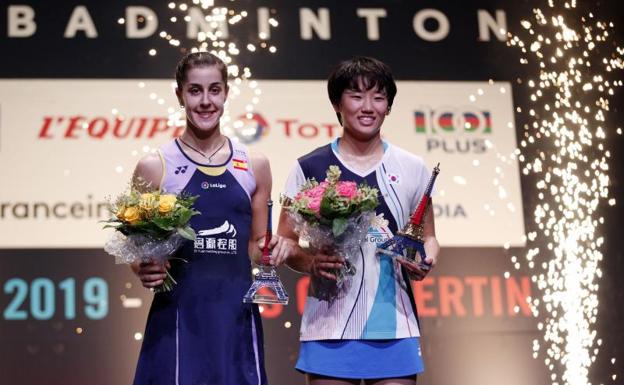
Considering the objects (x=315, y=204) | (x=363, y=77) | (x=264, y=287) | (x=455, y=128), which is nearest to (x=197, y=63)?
(x=363, y=77)

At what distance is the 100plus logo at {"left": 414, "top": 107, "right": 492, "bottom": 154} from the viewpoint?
16.6 ft

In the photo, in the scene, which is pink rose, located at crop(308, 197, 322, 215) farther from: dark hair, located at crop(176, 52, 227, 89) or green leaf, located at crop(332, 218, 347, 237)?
dark hair, located at crop(176, 52, 227, 89)

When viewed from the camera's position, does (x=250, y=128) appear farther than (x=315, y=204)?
Yes

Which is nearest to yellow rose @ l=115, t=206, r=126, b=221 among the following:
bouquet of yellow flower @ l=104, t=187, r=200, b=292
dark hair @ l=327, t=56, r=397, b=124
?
bouquet of yellow flower @ l=104, t=187, r=200, b=292

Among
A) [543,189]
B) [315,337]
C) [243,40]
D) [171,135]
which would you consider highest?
[243,40]

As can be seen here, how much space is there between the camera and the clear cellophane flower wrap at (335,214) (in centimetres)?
277

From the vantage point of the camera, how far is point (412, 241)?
292 cm

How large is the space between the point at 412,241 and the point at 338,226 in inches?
11.4

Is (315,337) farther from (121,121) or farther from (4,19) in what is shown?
(4,19)

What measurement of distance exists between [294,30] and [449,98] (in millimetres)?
939

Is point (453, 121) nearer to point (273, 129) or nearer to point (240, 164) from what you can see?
point (273, 129)

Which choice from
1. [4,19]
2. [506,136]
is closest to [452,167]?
[506,136]

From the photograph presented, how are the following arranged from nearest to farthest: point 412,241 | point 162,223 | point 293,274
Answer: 1. point 162,223
2. point 412,241
3. point 293,274

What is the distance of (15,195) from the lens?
15.6 feet
